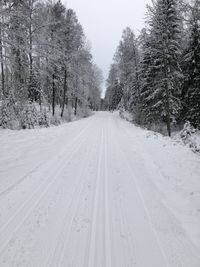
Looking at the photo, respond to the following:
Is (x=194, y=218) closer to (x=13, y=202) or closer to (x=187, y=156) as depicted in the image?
(x=13, y=202)

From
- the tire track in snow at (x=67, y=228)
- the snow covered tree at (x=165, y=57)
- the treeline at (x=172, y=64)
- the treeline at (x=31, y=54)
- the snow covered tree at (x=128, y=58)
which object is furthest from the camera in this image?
the snow covered tree at (x=128, y=58)

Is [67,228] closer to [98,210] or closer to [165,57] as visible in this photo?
[98,210]

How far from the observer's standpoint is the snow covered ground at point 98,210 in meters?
3.28

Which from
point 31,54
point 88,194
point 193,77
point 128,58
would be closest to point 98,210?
point 88,194

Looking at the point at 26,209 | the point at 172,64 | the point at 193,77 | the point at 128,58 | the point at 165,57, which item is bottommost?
the point at 26,209

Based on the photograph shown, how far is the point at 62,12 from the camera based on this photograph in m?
25.3

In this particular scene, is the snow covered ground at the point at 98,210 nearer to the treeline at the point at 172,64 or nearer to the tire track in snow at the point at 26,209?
the tire track in snow at the point at 26,209

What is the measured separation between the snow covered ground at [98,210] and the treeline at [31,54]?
438 cm

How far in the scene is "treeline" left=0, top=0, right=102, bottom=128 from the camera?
349 inches

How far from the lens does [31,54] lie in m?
11.9

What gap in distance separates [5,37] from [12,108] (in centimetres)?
766

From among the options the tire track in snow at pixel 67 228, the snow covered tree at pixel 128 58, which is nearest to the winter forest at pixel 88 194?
the tire track in snow at pixel 67 228

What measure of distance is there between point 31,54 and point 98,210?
9.84 metres

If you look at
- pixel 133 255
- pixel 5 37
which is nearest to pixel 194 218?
pixel 133 255
